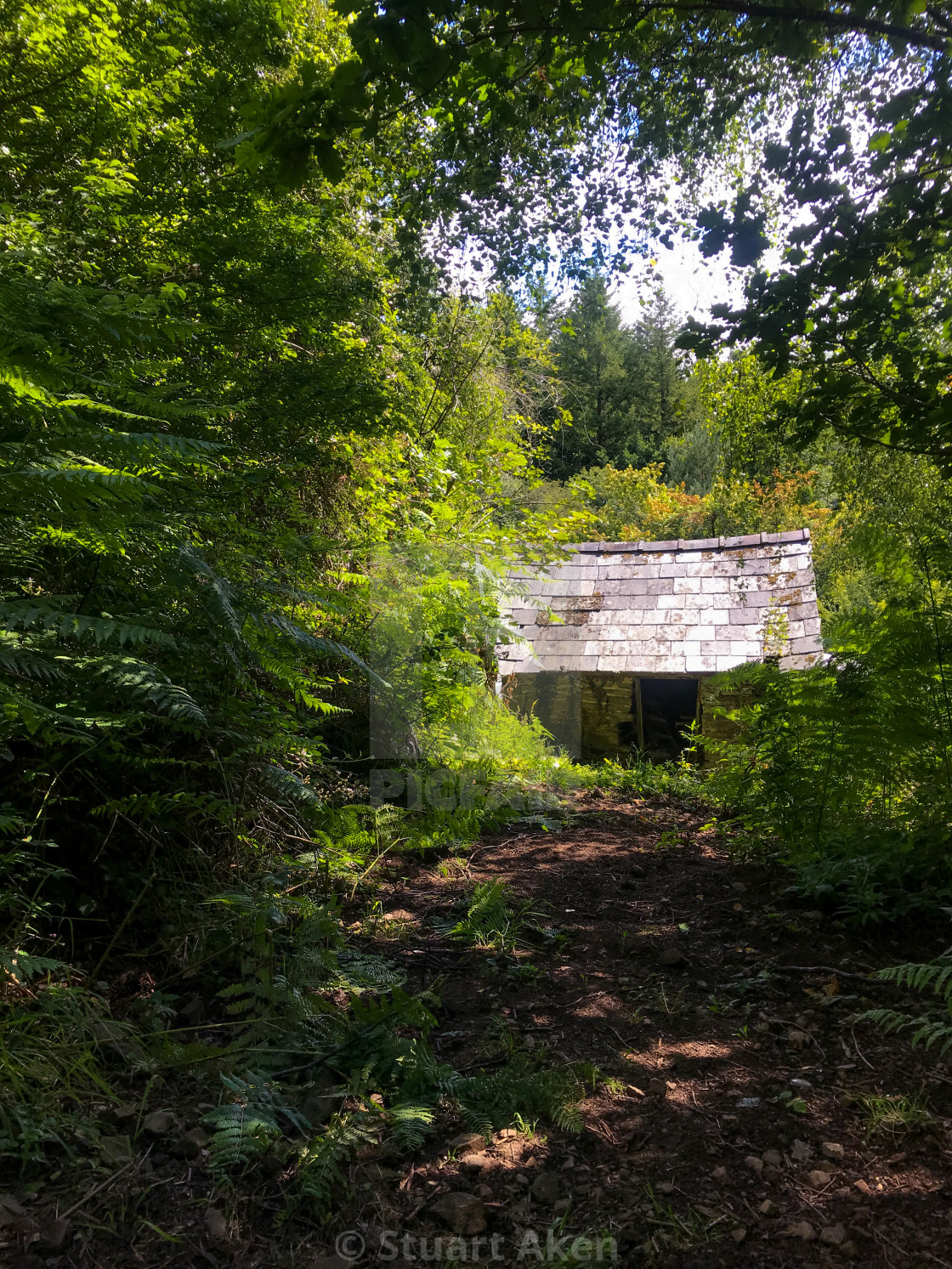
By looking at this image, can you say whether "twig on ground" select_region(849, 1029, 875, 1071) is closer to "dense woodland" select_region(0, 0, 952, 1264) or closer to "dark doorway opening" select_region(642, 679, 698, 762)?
"dense woodland" select_region(0, 0, 952, 1264)

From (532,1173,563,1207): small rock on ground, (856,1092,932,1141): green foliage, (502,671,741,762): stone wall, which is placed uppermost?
(502,671,741,762): stone wall

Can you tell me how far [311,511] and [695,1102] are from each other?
490 centimetres

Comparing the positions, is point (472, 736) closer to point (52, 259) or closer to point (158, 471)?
point (158, 471)

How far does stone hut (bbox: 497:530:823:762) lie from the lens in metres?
9.57

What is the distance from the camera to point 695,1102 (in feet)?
6.54

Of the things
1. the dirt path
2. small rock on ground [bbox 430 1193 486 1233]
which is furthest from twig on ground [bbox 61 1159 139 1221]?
small rock on ground [bbox 430 1193 486 1233]

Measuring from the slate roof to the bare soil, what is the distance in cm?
629

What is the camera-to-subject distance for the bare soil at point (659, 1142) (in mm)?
1519

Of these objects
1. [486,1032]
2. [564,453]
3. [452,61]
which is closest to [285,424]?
[452,61]

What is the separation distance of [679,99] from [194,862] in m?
4.67

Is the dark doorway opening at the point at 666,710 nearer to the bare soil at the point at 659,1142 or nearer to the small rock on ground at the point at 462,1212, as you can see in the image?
the bare soil at the point at 659,1142

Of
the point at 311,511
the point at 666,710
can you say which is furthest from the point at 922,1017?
the point at 666,710

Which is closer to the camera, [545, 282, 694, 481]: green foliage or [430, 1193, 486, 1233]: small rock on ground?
[430, 1193, 486, 1233]: small rock on ground

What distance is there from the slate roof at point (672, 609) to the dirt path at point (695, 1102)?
6138 millimetres
